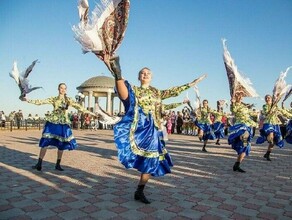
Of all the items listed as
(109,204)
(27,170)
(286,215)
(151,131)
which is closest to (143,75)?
(151,131)

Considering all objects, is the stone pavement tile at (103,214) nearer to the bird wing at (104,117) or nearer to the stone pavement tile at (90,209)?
the stone pavement tile at (90,209)

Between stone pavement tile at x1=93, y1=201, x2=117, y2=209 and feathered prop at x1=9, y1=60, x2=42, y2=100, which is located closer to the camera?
stone pavement tile at x1=93, y1=201, x2=117, y2=209

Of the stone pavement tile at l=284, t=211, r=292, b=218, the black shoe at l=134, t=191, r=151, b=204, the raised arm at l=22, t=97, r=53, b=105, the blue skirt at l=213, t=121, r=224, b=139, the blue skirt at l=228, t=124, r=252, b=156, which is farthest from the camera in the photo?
the blue skirt at l=213, t=121, r=224, b=139

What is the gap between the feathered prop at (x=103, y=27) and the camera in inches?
152

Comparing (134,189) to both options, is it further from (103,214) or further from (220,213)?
(220,213)

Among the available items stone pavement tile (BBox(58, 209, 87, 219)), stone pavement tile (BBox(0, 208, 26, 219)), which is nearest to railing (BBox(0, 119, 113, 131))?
stone pavement tile (BBox(0, 208, 26, 219))

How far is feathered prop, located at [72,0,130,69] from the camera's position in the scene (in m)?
3.87

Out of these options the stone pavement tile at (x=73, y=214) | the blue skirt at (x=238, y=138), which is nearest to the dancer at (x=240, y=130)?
the blue skirt at (x=238, y=138)

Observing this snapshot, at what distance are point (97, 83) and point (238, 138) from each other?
98.5 ft

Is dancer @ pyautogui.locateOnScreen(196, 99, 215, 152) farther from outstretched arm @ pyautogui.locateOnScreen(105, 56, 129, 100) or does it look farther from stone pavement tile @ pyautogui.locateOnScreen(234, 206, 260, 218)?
outstretched arm @ pyautogui.locateOnScreen(105, 56, 129, 100)

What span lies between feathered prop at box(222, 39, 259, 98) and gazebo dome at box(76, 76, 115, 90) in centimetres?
2787

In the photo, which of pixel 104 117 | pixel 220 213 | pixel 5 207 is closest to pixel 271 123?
pixel 104 117

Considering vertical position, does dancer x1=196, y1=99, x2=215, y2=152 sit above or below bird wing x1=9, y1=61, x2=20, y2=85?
below

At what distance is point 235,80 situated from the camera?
283 inches
